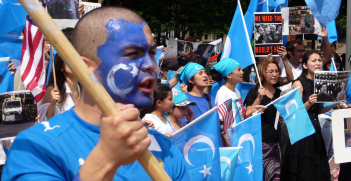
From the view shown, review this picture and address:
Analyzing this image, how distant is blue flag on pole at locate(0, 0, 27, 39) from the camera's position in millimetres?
3943

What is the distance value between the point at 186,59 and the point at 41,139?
4575 mm

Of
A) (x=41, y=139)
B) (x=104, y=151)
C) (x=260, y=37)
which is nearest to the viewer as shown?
(x=104, y=151)

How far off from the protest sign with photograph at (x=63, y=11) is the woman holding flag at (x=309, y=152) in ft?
10.8

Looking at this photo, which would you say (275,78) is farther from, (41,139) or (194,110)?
(41,139)

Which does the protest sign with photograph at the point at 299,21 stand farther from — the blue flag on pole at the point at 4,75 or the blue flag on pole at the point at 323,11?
the blue flag on pole at the point at 4,75

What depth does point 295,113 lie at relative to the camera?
4949mm

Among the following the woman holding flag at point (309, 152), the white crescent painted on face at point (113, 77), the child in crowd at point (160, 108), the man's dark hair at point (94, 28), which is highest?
the man's dark hair at point (94, 28)

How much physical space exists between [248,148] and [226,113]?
543 millimetres

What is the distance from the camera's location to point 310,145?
5203 mm

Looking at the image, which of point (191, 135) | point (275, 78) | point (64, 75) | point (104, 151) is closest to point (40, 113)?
point (64, 75)

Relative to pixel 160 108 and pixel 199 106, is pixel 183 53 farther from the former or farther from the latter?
pixel 160 108

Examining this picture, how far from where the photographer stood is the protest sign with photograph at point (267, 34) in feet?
19.9

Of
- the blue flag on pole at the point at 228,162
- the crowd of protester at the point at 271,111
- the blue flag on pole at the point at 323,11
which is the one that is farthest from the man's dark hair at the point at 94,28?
the blue flag on pole at the point at 323,11

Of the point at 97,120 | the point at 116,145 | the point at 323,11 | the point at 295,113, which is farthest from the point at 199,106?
the point at 116,145
